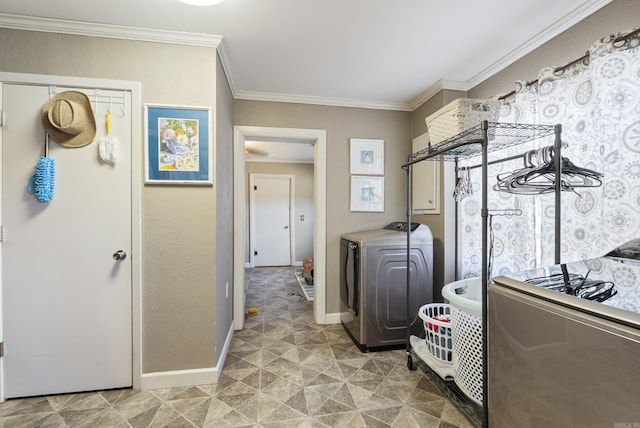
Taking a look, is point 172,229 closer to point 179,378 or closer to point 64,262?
point 64,262

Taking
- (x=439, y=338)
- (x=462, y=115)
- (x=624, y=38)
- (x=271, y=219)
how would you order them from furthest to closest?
1. (x=271, y=219)
2. (x=439, y=338)
3. (x=462, y=115)
4. (x=624, y=38)

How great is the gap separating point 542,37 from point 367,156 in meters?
1.51

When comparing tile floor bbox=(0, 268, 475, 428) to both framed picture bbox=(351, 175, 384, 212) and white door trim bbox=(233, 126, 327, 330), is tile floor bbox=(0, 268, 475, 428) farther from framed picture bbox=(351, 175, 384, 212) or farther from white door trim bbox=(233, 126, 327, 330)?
framed picture bbox=(351, 175, 384, 212)

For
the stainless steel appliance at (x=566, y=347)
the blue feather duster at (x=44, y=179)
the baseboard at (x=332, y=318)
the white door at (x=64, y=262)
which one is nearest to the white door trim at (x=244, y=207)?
the baseboard at (x=332, y=318)

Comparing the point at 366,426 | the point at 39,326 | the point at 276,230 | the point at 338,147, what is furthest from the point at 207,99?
the point at 276,230

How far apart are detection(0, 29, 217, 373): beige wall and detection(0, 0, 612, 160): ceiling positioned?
0.14 m

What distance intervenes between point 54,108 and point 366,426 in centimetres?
250

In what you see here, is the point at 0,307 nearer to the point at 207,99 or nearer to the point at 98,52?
the point at 98,52

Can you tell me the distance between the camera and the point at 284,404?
1581 millimetres

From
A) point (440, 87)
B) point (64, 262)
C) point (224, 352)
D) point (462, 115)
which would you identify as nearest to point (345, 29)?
point (462, 115)

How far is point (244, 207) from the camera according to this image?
2629mm

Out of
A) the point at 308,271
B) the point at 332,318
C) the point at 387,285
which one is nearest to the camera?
the point at 387,285

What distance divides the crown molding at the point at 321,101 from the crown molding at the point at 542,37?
76 centimetres

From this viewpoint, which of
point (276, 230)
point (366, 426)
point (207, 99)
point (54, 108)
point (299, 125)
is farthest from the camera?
point (276, 230)
